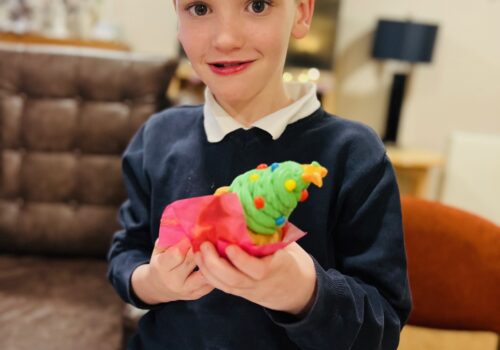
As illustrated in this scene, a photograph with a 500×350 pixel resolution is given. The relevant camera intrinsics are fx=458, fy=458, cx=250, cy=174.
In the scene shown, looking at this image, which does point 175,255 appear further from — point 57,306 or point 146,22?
point 146,22

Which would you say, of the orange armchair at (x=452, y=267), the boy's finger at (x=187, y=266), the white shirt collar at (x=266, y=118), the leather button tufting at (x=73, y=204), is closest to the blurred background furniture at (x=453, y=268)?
the orange armchair at (x=452, y=267)

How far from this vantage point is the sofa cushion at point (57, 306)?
1282 millimetres

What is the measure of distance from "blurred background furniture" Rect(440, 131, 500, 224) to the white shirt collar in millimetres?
2737

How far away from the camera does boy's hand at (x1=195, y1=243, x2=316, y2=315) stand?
504 millimetres

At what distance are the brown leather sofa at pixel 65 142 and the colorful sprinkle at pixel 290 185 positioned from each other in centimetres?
130

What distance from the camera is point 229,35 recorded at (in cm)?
68

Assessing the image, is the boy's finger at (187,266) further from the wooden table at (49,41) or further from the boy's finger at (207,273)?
the wooden table at (49,41)

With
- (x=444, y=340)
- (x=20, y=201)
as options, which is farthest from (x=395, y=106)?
(x=20, y=201)

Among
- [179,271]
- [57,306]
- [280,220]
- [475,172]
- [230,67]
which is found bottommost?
[475,172]

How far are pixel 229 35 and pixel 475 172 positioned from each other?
302 centimetres

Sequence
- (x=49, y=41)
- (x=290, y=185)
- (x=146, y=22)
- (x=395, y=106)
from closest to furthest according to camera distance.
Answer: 1. (x=290, y=185)
2. (x=49, y=41)
3. (x=395, y=106)
4. (x=146, y=22)

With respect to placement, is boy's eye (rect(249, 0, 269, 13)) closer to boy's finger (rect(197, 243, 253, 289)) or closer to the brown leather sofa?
boy's finger (rect(197, 243, 253, 289))

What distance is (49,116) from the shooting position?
1688 mm

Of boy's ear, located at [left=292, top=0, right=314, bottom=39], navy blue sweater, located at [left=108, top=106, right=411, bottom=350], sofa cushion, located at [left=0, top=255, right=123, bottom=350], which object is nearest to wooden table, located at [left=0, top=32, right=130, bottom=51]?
sofa cushion, located at [left=0, top=255, right=123, bottom=350]
